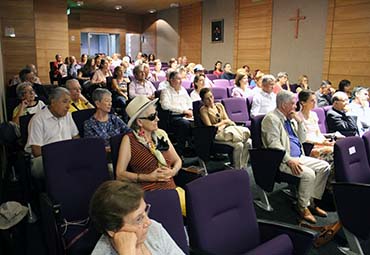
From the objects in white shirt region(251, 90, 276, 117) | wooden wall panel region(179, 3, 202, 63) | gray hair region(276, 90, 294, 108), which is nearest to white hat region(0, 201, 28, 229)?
gray hair region(276, 90, 294, 108)

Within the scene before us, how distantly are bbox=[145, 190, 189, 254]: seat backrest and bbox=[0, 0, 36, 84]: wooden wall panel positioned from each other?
839 centimetres

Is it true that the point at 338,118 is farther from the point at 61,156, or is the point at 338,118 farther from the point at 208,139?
the point at 61,156

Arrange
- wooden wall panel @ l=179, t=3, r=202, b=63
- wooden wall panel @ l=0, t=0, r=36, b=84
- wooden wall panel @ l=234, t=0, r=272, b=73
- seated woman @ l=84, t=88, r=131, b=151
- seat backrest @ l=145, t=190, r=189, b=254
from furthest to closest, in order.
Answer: wooden wall panel @ l=179, t=3, r=202, b=63 → wooden wall panel @ l=234, t=0, r=272, b=73 → wooden wall panel @ l=0, t=0, r=36, b=84 → seated woman @ l=84, t=88, r=131, b=151 → seat backrest @ l=145, t=190, r=189, b=254

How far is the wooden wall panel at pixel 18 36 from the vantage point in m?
8.80

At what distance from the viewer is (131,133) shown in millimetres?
2473

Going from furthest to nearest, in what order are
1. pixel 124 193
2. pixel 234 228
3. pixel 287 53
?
pixel 287 53, pixel 234 228, pixel 124 193

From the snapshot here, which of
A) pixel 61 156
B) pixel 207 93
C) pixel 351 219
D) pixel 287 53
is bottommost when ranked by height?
pixel 351 219

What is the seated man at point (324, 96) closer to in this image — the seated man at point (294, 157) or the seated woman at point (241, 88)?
the seated woman at point (241, 88)

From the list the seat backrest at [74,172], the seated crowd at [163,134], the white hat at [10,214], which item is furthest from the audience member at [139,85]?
the seat backrest at [74,172]

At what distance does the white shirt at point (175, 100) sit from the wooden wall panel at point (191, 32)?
7171mm

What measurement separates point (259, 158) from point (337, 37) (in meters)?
5.32

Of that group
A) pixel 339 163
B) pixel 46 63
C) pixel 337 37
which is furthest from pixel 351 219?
pixel 46 63

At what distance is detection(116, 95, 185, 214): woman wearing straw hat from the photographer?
2.36 metres

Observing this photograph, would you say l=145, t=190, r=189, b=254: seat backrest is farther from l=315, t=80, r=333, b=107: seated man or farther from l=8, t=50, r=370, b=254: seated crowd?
l=315, t=80, r=333, b=107: seated man
